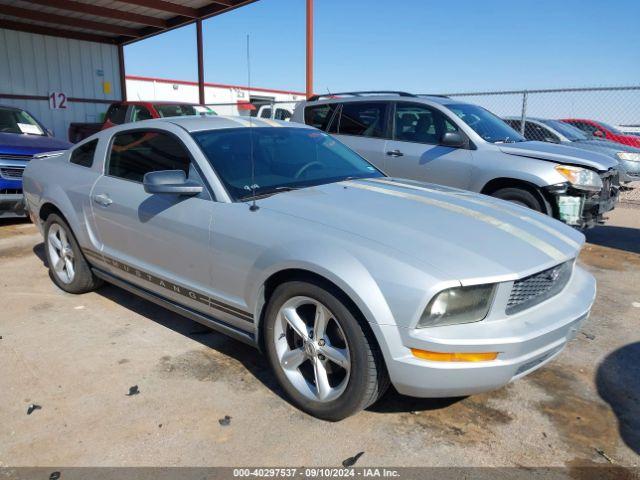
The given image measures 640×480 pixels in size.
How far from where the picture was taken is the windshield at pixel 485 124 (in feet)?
20.7

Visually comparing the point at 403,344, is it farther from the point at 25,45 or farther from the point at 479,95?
the point at 25,45

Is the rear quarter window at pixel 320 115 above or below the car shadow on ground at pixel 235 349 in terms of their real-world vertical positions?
above

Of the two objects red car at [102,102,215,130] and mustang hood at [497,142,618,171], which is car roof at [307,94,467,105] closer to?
mustang hood at [497,142,618,171]

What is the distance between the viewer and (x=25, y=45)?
1466cm

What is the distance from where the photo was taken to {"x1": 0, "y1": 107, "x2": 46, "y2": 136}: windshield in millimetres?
8453

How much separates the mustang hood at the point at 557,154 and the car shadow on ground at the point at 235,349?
3.78m

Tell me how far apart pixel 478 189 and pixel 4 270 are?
525cm

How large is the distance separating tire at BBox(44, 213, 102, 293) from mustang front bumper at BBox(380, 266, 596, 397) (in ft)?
10.2

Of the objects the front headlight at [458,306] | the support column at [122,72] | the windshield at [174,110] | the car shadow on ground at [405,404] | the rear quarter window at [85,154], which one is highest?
the support column at [122,72]

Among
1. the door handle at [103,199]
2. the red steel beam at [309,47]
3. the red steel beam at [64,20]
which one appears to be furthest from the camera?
the red steel beam at [64,20]

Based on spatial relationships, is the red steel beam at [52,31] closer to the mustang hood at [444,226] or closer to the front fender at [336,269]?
the mustang hood at [444,226]

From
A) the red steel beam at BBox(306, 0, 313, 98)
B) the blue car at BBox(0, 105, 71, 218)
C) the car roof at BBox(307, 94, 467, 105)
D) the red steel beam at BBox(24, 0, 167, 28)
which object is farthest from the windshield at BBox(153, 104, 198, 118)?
the car roof at BBox(307, 94, 467, 105)

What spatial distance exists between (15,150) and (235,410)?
241 inches

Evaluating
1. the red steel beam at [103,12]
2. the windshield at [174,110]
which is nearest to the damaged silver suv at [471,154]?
the windshield at [174,110]
